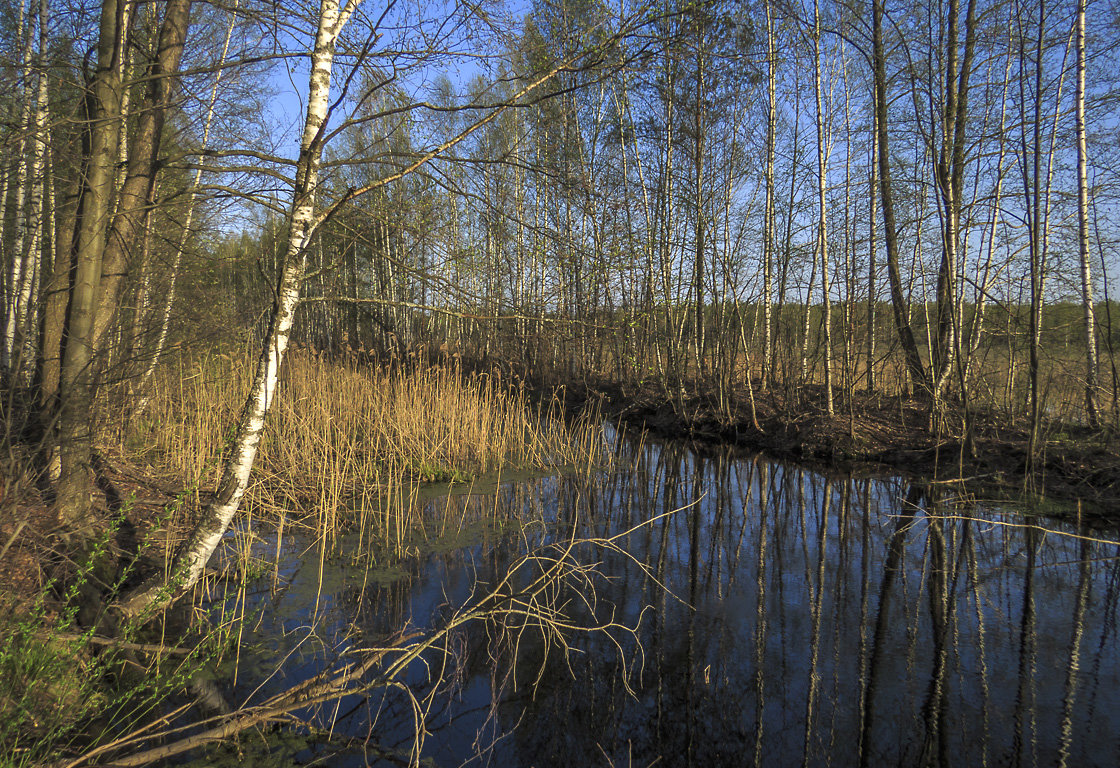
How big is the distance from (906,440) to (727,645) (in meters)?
5.41

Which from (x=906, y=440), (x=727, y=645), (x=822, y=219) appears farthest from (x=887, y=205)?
(x=727, y=645)

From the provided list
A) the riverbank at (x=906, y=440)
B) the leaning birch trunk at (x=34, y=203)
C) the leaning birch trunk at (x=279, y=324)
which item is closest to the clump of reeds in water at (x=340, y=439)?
the leaning birch trunk at (x=34, y=203)

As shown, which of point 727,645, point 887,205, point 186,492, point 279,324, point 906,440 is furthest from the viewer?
point 887,205

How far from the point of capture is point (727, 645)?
324 centimetres

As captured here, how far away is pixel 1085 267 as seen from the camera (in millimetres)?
6812

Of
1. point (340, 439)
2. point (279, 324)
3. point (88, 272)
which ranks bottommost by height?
point (340, 439)

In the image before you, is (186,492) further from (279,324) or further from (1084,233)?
(1084,233)

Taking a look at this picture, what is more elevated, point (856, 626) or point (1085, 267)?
point (1085, 267)

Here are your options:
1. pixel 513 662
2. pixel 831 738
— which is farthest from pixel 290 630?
pixel 831 738

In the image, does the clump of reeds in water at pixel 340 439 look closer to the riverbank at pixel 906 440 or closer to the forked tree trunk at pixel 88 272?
the forked tree trunk at pixel 88 272

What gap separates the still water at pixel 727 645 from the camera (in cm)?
246

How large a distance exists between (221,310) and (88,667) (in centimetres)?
564

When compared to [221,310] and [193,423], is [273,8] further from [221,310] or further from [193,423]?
[221,310]

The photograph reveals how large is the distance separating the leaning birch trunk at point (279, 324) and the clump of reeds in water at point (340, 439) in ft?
5.16
